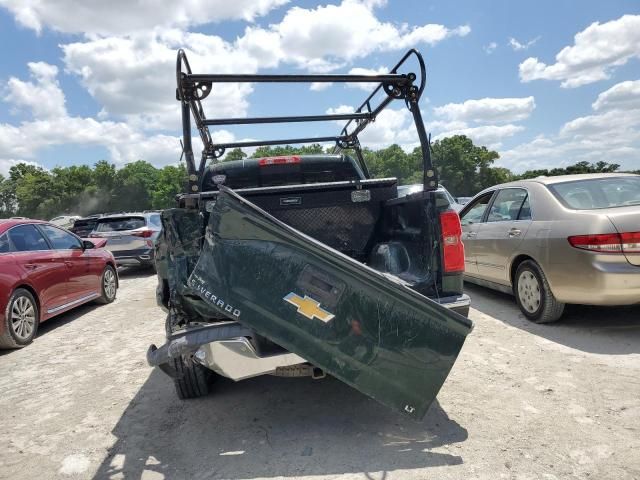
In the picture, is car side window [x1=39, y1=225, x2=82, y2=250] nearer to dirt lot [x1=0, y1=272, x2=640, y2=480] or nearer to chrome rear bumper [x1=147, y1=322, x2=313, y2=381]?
dirt lot [x1=0, y1=272, x2=640, y2=480]

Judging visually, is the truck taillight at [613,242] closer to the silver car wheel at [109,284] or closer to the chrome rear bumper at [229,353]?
the chrome rear bumper at [229,353]

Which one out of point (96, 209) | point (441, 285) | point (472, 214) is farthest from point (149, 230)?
point (96, 209)

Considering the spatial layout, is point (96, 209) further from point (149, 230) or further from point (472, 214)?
point (472, 214)

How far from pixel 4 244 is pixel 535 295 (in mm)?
6440

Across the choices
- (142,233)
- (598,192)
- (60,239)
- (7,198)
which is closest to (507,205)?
(598,192)

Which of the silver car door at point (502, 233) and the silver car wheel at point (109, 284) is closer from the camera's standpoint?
the silver car door at point (502, 233)

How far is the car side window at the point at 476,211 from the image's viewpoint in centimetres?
677

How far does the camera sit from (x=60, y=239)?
7246 millimetres

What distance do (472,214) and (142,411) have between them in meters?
5.35

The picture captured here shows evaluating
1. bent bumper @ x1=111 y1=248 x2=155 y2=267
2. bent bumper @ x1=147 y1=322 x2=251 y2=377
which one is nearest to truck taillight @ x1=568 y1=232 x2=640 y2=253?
bent bumper @ x1=147 y1=322 x2=251 y2=377

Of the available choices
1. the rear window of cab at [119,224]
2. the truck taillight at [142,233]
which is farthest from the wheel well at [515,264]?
the rear window of cab at [119,224]

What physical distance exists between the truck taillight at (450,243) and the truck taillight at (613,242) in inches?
74.1

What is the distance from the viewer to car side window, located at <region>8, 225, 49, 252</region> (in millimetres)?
6117

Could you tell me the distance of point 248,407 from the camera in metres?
3.61
